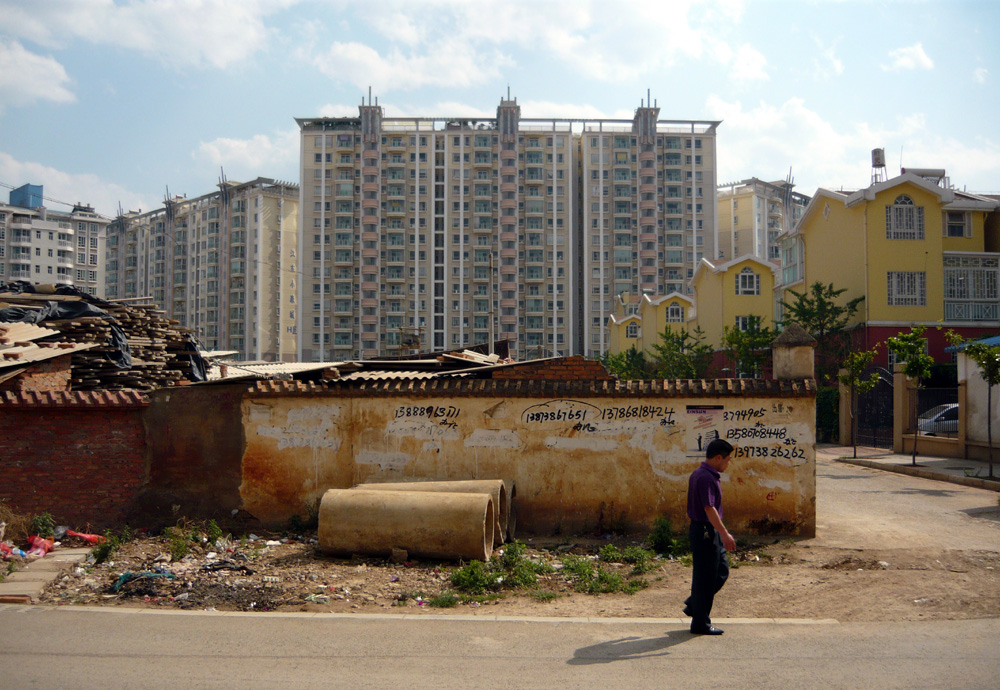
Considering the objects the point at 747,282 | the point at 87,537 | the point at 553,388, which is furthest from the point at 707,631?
the point at 747,282

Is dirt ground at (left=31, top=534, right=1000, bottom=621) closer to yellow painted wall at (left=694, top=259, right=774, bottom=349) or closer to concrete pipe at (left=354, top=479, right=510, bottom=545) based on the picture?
concrete pipe at (left=354, top=479, right=510, bottom=545)

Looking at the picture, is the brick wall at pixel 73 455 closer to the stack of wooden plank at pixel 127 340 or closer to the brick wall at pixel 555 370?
the stack of wooden plank at pixel 127 340

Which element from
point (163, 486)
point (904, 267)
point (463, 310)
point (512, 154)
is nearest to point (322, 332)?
point (463, 310)

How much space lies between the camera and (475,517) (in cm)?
876

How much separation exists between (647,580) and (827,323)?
28.0m

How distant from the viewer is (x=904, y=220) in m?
32.0

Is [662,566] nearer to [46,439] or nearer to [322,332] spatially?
[46,439]

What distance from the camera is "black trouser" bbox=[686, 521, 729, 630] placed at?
6.33m

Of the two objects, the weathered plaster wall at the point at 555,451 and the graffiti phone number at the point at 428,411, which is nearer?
the weathered plaster wall at the point at 555,451

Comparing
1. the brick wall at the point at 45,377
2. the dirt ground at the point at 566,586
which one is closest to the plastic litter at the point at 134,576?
the dirt ground at the point at 566,586

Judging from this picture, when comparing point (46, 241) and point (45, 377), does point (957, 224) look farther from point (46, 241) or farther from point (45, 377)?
point (46, 241)

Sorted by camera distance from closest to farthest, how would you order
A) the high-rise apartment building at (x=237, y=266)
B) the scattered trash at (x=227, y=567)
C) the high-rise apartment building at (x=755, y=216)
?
1. the scattered trash at (x=227, y=567)
2. the high-rise apartment building at (x=237, y=266)
3. the high-rise apartment building at (x=755, y=216)

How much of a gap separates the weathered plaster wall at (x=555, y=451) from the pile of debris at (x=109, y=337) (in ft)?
14.5

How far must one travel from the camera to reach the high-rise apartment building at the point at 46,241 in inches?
3939
